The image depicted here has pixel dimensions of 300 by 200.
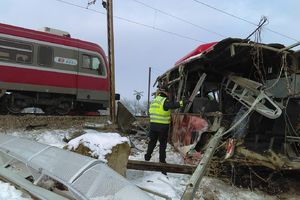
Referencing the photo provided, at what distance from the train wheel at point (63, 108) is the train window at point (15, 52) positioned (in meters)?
2.21

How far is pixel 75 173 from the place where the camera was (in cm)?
492

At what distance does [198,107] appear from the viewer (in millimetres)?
9711

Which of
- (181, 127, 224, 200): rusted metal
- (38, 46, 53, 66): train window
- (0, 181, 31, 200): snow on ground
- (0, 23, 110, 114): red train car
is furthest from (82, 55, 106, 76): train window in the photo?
(0, 181, 31, 200): snow on ground

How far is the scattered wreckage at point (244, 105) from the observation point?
25.3 feet

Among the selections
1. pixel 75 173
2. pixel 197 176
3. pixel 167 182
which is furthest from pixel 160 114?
pixel 75 173

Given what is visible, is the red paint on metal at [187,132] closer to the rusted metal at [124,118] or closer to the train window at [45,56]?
the rusted metal at [124,118]

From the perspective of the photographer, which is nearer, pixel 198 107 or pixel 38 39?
pixel 198 107

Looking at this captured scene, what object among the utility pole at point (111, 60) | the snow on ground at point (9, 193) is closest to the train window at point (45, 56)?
the utility pole at point (111, 60)

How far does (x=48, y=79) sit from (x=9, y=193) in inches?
385

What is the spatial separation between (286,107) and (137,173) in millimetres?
3378

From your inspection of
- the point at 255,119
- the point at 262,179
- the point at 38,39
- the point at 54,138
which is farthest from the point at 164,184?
the point at 38,39

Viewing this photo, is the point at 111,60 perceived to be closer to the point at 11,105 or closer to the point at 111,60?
the point at 111,60

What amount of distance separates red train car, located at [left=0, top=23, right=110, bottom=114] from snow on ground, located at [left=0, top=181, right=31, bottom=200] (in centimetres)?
869

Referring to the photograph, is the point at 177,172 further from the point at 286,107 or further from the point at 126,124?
the point at 126,124
